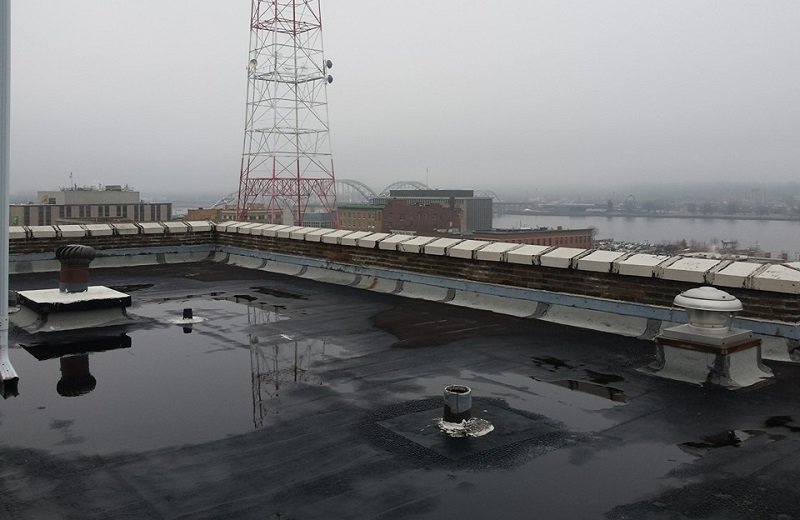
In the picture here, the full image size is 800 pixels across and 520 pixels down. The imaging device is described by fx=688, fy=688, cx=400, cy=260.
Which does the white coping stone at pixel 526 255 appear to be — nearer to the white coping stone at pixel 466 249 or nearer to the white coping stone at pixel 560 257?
the white coping stone at pixel 560 257

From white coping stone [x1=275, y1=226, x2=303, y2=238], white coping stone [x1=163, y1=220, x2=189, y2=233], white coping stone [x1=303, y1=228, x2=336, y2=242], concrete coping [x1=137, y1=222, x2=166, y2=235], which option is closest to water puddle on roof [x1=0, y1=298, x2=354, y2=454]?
white coping stone [x1=303, y1=228, x2=336, y2=242]

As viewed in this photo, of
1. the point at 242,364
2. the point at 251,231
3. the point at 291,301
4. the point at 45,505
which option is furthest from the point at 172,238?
the point at 45,505

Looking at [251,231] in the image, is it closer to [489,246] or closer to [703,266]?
[489,246]

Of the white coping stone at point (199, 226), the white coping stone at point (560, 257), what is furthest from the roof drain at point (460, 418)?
the white coping stone at point (199, 226)

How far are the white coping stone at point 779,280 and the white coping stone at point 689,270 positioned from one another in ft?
2.50

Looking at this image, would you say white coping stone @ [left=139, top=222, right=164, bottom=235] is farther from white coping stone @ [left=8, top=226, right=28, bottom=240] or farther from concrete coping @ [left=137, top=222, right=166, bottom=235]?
white coping stone @ [left=8, top=226, right=28, bottom=240]

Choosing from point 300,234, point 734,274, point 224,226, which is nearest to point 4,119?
point 734,274

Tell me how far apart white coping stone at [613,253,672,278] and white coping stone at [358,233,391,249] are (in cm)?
619

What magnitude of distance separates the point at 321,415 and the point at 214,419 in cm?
104

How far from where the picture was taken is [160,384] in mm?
7953

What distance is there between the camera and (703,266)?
10.4m

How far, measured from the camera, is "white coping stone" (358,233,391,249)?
622 inches

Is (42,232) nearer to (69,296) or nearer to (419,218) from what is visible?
(69,296)

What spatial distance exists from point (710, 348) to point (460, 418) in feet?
11.4
